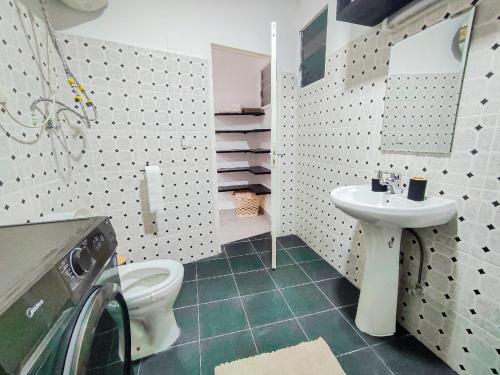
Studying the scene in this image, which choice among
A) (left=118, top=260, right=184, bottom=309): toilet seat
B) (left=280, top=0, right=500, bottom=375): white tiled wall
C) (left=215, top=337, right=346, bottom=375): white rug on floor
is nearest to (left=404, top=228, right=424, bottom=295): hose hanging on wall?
(left=280, top=0, right=500, bottom=375): white tiled wall

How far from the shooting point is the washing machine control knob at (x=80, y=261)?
568 millimetres

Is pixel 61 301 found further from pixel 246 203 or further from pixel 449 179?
pixel 246 203

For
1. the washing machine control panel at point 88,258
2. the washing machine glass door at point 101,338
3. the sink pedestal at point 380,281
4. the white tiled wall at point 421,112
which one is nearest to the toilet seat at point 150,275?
the washing machine glass door at point 101,338

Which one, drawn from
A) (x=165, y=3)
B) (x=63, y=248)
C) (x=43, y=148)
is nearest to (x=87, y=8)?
(x=165, y=3)

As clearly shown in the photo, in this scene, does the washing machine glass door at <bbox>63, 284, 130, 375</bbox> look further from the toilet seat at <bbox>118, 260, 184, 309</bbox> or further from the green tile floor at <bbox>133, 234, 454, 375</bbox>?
the green tile floor at <bbox>133, 234, 454, 375</bbox>

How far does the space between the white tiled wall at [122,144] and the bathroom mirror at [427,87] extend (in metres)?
1.37

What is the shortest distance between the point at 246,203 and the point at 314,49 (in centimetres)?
207

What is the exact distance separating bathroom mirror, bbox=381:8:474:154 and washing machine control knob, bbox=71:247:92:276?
4.89ft

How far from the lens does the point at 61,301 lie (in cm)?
48

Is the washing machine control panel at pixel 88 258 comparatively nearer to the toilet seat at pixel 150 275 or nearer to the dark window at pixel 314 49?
the toilet seat at pixel 150 275

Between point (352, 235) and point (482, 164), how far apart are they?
36.6 inches

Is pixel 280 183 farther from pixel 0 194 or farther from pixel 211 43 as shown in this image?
pixel 0 194

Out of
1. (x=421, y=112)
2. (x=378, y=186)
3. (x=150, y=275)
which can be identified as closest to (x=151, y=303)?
(x=150, y=275)

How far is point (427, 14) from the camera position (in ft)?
3.55
